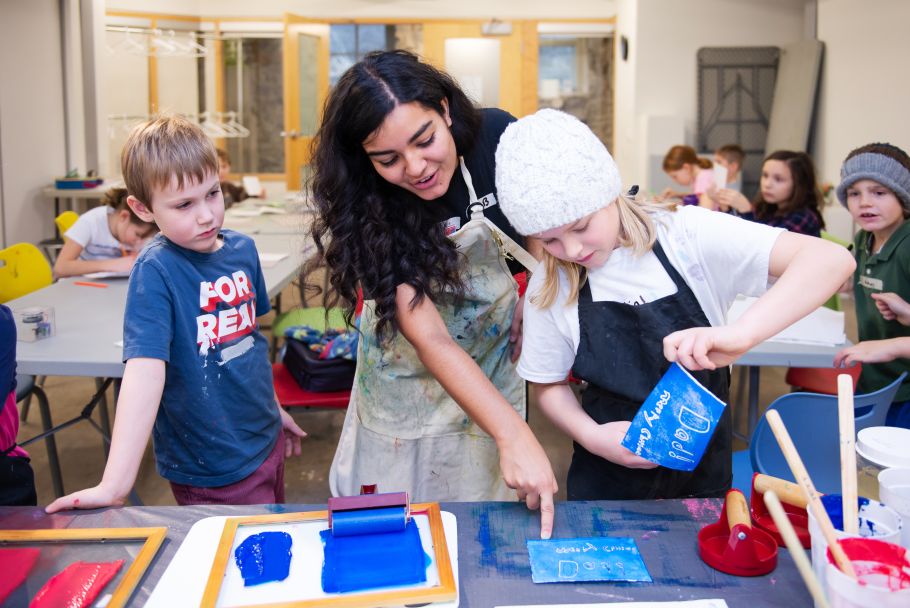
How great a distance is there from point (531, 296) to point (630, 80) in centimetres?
765

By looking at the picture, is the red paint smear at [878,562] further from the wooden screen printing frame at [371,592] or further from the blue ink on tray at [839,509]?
the wooden screen printing frame at [371,592]

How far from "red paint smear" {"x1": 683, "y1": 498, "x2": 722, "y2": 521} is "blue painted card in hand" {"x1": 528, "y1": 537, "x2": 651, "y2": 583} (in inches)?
5.9

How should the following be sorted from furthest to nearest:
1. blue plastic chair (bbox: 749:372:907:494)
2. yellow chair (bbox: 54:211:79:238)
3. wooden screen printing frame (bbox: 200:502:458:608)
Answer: yellow chair (bbox: 54:211:79:238), blue plastic chair (bbox: 749:372:907:494), wooden screen printing frame (bbox: 200:502:458:608)

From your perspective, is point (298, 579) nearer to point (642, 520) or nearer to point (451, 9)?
point (642, 520)

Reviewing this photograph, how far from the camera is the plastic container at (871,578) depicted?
2.83ft

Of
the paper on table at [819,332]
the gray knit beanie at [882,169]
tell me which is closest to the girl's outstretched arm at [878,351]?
the paper on table at [819,332]

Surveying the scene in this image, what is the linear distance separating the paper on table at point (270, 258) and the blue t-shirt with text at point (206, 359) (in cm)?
188

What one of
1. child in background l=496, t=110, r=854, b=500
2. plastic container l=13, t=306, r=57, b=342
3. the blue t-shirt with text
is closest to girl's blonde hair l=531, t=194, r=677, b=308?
child in background l=496, t=110, r=854, b=500

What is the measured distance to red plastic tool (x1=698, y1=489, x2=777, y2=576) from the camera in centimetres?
118

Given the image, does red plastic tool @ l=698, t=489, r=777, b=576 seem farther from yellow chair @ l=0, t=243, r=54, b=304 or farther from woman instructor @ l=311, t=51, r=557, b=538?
yellow chair @ l=0, t=243, r=54, b=304

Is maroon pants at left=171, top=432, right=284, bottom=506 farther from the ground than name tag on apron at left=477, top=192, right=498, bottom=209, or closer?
closer

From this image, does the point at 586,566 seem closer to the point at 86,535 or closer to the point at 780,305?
the point at 780,305

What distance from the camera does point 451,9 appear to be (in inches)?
379

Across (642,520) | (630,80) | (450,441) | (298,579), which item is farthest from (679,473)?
(630,80)
